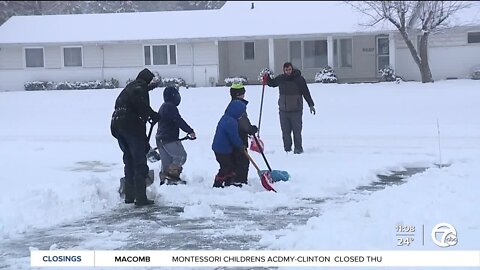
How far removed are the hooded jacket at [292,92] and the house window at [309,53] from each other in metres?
23.1

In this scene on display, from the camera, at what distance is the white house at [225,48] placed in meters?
34.4

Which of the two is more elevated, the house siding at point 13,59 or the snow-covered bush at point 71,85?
the house siding at point 13,59

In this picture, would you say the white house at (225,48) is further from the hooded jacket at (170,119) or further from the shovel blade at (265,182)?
the shovel blade at (265,182)

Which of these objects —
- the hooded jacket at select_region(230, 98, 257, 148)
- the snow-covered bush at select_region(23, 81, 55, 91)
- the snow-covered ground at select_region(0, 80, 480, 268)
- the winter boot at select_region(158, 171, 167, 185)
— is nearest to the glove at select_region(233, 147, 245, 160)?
the hooded jacket at select_region(230, 98, 257, 148)

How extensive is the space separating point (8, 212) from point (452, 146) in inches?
389

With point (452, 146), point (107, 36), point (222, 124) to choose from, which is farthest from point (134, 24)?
point (222, 124)

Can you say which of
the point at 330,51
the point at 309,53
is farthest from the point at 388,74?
the point at 309,53

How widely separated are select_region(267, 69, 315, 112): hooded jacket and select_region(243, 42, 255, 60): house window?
77.6 ft

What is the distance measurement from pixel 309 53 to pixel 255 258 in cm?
3083

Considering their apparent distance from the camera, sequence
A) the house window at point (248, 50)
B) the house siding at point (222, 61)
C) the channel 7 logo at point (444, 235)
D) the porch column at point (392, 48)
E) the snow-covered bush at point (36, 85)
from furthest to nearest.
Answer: the house window at point (248, 50) < the snow-covered bush at point (36, 85) < the house siding at point (222, 61) < the porch column at point (392, 48) < the channel 7 logo at point (444, 235)

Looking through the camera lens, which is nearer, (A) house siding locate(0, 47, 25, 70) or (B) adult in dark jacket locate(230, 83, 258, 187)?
(B) adult in dark jacket locate(230, 83, 258, 187)

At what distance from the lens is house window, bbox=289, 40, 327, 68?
1431 inches

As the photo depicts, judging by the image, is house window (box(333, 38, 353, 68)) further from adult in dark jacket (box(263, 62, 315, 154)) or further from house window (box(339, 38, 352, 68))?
adult in dark jacket (box(263, 62, 315, 154))

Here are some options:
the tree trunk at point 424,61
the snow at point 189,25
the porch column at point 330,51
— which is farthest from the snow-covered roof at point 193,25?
the tree trunk at point 424,61
